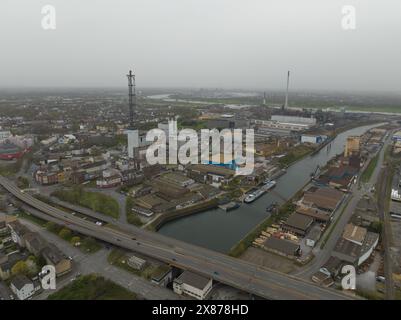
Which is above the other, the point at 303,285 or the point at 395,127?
the point at 395,127

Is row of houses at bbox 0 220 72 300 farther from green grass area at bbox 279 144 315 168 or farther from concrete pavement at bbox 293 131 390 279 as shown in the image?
green grass area at bbox 279 144 315 168

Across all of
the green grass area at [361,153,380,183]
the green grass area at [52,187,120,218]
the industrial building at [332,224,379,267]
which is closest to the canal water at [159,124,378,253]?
the green grass area at [52,187,120,218]

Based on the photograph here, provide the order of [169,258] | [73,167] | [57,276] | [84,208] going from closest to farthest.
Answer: [57,276] < [169,258] < [84,208] < [73,167]

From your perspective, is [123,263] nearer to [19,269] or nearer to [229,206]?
[19,269]

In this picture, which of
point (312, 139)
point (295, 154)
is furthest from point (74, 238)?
point (312, 139)

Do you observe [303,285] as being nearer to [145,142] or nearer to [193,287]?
[193,287]

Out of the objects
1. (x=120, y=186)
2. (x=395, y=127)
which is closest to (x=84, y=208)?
(x=120, y=186)

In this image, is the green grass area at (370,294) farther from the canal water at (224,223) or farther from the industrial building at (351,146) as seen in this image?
the industrial building at (351,146)
